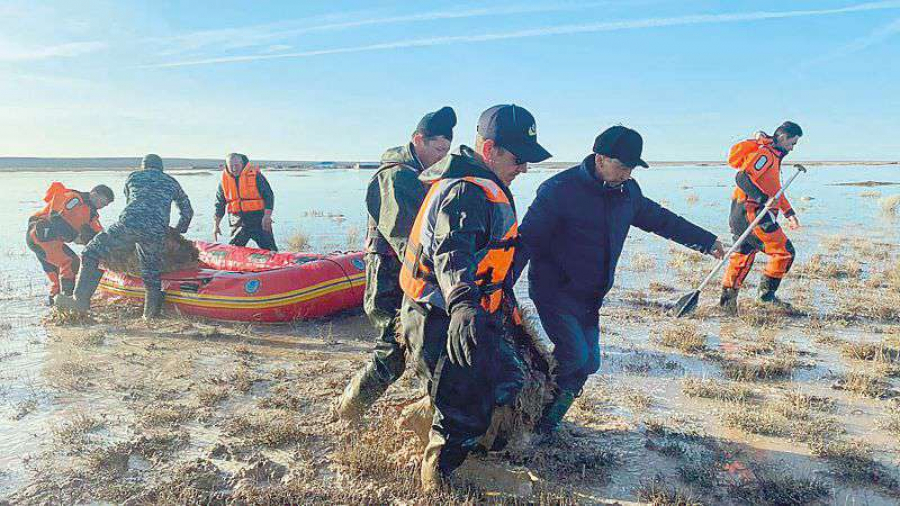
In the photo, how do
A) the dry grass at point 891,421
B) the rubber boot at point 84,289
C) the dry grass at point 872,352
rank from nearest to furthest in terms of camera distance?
the dry grass at point 891,421 → the dry grass at point 872,352 → the rubber boot at point 84,289

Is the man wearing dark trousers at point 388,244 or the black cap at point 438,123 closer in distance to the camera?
the man wearing dark trousers at point 388,244

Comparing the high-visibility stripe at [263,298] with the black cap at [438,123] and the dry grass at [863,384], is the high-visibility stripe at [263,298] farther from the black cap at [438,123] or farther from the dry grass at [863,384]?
the dry grass at [863,384]

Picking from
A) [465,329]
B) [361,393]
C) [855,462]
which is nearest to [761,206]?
[855,462]

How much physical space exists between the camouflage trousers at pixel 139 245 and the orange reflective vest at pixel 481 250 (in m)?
5.51

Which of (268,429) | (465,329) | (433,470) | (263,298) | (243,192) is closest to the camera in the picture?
(465,329)

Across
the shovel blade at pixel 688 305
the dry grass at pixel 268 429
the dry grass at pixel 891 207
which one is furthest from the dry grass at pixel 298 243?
the dry grass at pixel 891 207

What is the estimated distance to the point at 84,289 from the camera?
7.07m

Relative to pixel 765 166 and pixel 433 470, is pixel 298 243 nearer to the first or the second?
pixel 765 166

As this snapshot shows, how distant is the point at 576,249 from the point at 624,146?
70cm

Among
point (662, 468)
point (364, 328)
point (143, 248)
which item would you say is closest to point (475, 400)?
point (662, 468)

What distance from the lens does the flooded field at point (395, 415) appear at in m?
3.44

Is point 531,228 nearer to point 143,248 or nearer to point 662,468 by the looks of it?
point 662,468

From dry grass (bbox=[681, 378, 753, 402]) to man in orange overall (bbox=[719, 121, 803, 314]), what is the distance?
2694 mm

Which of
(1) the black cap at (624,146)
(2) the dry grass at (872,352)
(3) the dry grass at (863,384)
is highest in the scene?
(1) the black cap at (624,146)
